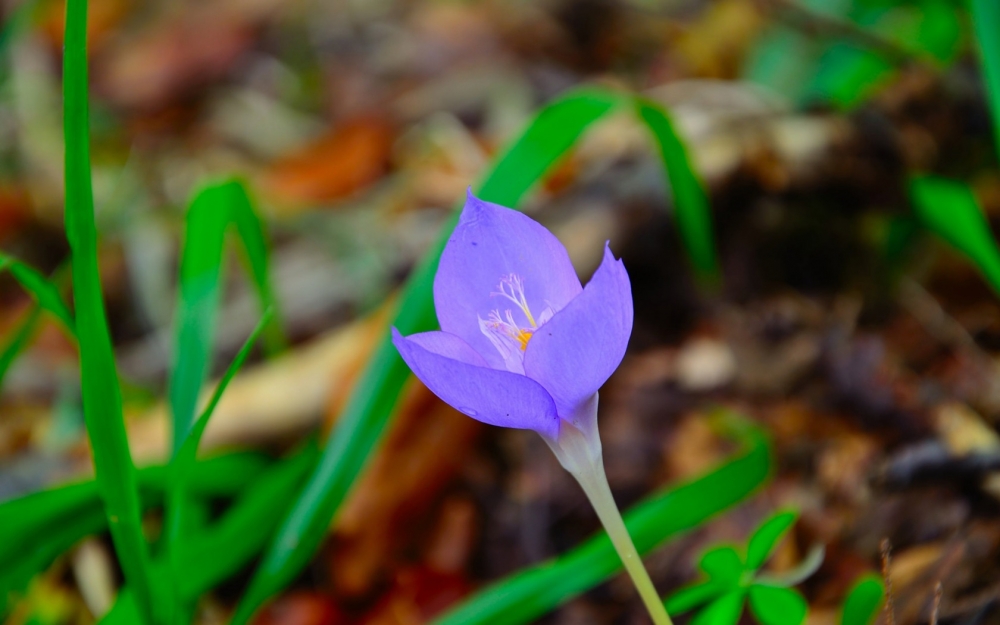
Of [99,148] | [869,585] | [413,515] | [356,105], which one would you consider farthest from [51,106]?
[869,585]

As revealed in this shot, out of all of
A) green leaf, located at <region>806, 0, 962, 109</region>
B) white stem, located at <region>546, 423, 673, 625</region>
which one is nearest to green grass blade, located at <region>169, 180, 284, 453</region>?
white stem, located at <region>546, 423, 673, 625</region>

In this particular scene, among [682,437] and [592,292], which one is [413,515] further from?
[592,292]

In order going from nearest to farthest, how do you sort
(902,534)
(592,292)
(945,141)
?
(592,292)
(902,534)
(945,141)

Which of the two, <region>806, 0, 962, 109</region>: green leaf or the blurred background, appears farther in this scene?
<region>806, 0, 962, 109</region>: green leaf

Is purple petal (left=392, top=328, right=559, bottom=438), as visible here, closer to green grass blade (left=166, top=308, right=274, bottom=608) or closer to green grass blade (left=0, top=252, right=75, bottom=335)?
green grass blade (left=166, top=308, right=274, bottom=608)

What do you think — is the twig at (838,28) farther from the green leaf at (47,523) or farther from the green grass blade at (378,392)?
the green leaf at (47,523)

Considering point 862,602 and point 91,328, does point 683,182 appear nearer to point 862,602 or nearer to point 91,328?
point 862,602

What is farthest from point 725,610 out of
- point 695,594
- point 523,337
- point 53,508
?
point 53,508

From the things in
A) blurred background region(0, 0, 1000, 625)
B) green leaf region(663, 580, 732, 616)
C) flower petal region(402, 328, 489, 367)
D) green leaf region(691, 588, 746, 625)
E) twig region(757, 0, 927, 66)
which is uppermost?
flower petal region(402, 328, 489, 367)
